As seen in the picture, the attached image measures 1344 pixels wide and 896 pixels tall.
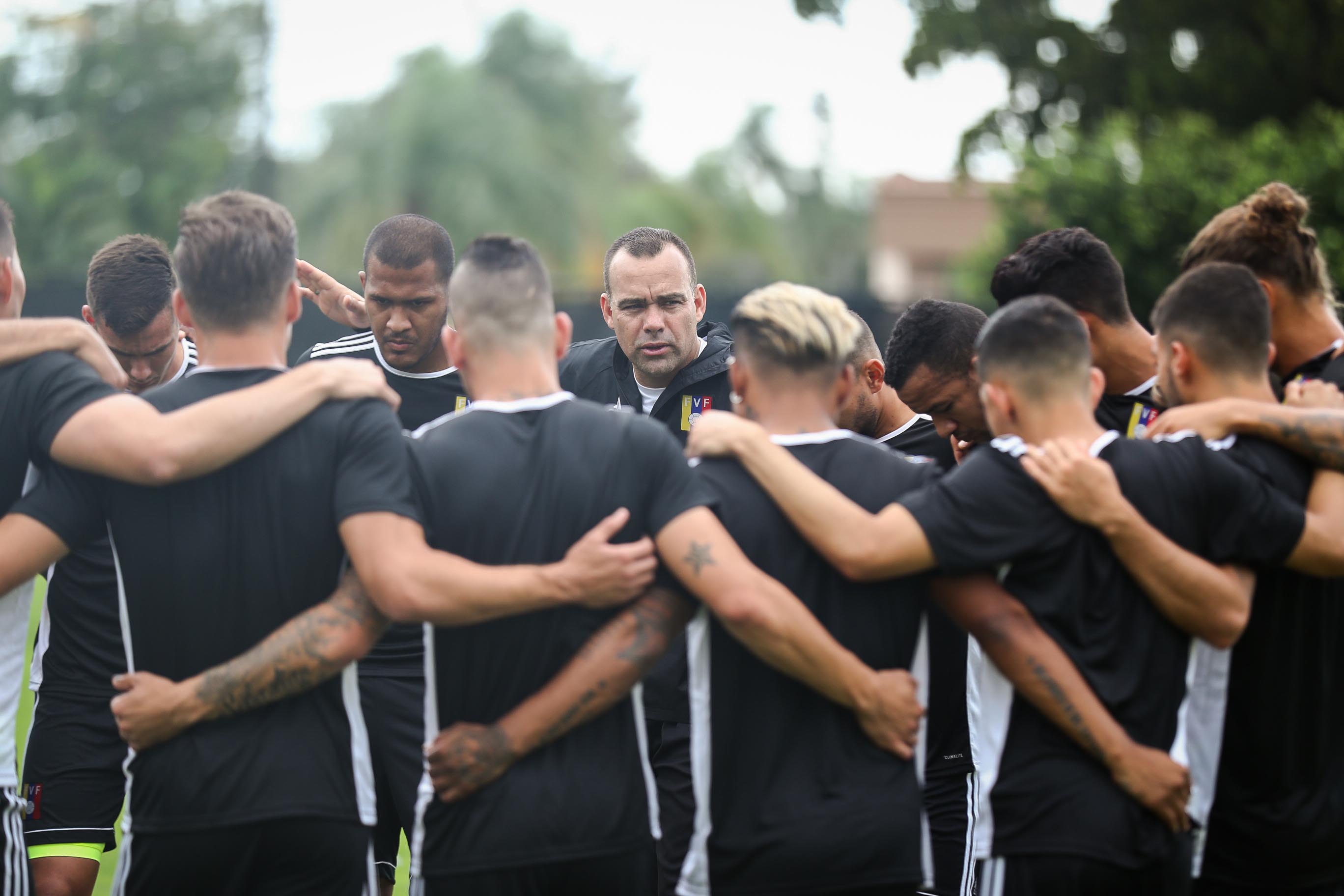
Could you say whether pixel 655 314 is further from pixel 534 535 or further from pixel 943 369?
pixel 534 535

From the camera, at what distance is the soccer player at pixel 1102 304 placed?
4.44 meters

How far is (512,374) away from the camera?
3205 millimetres

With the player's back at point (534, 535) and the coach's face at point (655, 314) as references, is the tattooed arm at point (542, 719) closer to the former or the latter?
the player's back at point (534, 535)

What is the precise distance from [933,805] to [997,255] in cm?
1195

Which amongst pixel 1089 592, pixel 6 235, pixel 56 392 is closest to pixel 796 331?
pixel 1089 592

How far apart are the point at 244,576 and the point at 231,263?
0.81 m

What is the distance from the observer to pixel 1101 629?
3158mm

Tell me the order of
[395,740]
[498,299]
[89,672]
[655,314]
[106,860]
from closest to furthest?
[498,299] < [89,672] < [395,740] < [655,314] < [106,860]

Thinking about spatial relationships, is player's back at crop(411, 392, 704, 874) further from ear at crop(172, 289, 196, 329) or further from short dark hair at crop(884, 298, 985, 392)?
short dark hair at crop(884, 298, 985, 392)

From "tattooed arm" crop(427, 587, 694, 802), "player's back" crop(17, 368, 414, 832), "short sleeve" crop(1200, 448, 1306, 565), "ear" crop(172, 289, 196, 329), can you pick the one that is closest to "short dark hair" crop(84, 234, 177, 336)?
"ear" crop(172, 289, 196, 329)

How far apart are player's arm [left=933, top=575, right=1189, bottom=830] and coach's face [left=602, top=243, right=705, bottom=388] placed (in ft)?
8.65

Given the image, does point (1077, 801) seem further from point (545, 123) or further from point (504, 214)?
point (545, 123)

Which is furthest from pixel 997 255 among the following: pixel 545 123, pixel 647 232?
pixel 545 123

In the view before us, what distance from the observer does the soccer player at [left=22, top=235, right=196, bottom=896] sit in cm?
440
